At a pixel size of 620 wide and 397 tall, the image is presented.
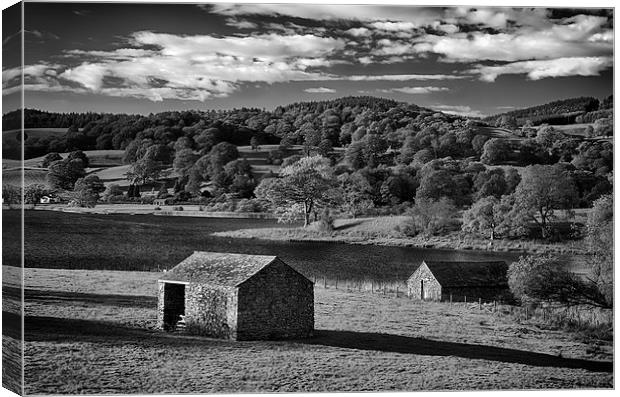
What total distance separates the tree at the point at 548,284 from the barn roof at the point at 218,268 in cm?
528

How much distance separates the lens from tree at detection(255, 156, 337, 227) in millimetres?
20516

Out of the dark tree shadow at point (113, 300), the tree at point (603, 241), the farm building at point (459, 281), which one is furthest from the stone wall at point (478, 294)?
the dark tree shadow at point (113, 300)

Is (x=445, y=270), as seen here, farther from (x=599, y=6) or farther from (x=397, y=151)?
(x=599, y=6)

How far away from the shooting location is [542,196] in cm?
2088

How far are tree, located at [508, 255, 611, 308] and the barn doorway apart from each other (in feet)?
22.1

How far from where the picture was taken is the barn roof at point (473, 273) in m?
20.5

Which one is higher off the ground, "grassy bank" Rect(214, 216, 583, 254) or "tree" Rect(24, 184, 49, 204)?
"tree" Rect(24, 184, 49, 204)

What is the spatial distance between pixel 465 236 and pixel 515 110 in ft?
9.35

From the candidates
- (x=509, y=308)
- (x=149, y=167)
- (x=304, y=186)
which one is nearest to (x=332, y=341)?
(x=304, y=186)

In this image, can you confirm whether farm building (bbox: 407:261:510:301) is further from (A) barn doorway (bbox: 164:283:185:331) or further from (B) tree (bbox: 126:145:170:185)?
(B) tree (bbox: 126:145:170:185)

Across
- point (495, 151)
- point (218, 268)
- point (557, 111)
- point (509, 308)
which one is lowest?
point (509, 308)

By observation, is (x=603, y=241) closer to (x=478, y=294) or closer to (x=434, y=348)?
(x=478, y=294)

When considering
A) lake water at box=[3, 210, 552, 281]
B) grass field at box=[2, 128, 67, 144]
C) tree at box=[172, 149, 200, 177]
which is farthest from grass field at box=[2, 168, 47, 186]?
tree at box=[172, 149, 200, 177]

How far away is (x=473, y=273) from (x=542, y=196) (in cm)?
220
